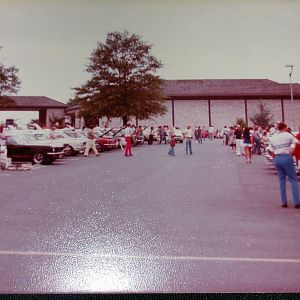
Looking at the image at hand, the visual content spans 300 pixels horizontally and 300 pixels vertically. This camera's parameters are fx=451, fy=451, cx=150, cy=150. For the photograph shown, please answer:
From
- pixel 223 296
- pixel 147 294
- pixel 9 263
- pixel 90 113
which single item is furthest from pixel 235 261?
pixel 90 113

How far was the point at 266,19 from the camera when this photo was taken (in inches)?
144

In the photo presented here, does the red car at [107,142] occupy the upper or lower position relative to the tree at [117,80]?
lower

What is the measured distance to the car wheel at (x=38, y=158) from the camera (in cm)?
1059

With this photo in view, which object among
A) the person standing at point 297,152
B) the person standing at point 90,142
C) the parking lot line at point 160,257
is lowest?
the parking lot line at point 160,257

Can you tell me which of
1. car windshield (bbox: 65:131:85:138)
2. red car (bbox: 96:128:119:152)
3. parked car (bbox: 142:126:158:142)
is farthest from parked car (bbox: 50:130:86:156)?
parked car (bbox: 142:126:158:142)

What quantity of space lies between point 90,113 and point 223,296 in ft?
18.5

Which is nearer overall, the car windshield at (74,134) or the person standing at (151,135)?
the car windshield at (74,134)

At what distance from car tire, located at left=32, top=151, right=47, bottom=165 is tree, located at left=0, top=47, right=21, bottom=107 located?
6.07 m

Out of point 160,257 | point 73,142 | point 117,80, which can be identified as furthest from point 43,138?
point 160,257

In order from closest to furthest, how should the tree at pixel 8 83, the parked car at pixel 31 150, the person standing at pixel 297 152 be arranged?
the tree at pixel 8 83 → the person standing at pixel 297 152 → the parked car at pixel 31 150

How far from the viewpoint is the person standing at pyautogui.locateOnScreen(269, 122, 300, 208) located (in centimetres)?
453

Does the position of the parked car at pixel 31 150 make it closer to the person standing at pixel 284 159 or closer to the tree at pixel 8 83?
the tree at pixel 8 83

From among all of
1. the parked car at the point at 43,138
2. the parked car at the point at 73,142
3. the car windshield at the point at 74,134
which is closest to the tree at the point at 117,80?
the parked car at the point at 43,138

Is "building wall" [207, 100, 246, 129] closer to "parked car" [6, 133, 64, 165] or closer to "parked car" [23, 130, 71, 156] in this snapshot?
"parked car" [23, 130, 71, 156]
